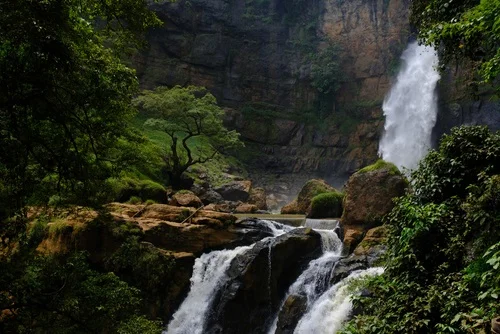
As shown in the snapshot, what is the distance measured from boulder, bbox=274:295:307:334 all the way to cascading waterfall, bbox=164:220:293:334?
264 cm

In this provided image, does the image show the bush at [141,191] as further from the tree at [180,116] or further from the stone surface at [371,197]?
the stone surface at [371,197]

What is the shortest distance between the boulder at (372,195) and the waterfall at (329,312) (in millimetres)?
3378

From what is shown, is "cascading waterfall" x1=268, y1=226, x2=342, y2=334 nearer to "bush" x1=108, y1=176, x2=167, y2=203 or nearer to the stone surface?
the stone surface

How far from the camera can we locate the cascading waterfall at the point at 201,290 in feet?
40.1

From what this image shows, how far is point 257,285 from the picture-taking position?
12391mm

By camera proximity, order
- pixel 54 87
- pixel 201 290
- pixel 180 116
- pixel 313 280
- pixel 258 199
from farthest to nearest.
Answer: pixel 258 199 < pixel 180 116 < pixel 201 290 < pixel 313 280 < pixel 54 87

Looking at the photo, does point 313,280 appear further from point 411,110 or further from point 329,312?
point 411,110

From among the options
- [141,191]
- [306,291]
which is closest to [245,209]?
[141,191]

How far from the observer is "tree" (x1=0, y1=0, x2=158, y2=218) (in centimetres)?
402

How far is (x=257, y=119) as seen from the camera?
37.1 m

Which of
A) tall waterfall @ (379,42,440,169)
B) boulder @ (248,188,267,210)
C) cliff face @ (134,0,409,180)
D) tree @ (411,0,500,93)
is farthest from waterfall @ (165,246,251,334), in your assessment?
cliff face @ (134,0,409,180)

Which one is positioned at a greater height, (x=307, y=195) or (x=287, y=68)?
(x=287, y=68)

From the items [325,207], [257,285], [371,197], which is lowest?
[257,285]

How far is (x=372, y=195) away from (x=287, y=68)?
26.9 metres
